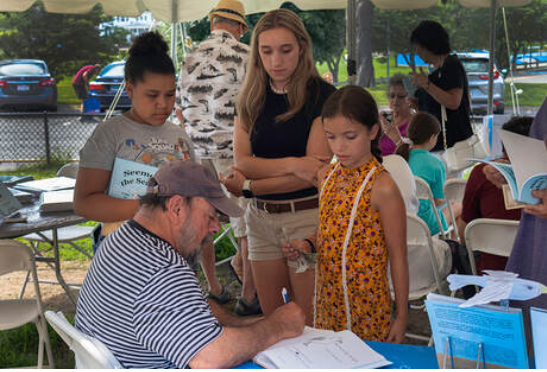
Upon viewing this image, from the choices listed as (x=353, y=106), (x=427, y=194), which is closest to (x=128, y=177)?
(x=353, y=106)

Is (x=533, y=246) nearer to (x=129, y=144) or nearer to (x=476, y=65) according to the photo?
(x=129, y=144)

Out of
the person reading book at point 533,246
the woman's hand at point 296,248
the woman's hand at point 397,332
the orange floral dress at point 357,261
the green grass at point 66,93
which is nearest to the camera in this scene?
the person reading book at point 533,246

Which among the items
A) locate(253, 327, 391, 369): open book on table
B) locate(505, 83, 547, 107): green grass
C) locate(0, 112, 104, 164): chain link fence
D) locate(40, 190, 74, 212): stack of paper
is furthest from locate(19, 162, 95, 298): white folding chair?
locate(505, 83, 547, 107): green grass

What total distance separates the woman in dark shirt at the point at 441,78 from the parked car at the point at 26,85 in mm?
9863

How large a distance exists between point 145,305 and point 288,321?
0.40m

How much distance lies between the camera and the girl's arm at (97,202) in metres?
2.22

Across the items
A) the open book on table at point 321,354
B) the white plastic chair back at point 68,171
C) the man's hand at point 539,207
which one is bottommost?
the open book on table at point 321,354

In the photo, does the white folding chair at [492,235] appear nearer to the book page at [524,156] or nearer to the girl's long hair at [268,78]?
the girl's long hair at [268,78]

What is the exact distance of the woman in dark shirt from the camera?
4.43m

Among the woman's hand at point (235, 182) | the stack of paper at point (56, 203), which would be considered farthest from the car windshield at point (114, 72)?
the woman's hand at point (235, 182)

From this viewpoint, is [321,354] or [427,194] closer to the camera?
[321,354]

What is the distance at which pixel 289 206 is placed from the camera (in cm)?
238

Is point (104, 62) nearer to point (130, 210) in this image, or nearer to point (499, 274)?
point (130, 210)

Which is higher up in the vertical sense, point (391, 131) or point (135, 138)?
point (135, 138)
